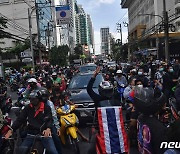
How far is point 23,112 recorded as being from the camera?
496 centimetres

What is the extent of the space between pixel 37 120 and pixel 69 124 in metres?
1.74

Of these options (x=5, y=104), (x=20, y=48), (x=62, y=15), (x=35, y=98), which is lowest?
(x=5, y=104)

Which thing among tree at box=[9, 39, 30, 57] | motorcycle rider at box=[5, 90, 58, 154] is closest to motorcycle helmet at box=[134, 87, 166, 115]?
motorcycle rider at box=[5, 90, 58, 154]

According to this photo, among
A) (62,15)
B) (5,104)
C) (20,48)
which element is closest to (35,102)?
(5,104)

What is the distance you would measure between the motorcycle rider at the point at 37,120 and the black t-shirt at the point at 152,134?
6.50 feet

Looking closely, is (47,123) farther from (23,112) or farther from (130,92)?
(130,92)


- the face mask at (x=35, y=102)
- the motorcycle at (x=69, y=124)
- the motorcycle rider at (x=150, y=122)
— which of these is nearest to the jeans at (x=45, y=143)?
the face mask at (x=35, y=102)

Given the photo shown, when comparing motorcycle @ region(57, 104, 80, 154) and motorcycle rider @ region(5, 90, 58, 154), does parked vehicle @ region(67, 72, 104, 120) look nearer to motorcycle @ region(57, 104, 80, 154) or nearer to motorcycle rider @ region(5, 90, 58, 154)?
motorcycle @ region(57, 104, 80, 154)

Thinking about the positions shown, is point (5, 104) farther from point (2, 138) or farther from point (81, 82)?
point (2, 138)

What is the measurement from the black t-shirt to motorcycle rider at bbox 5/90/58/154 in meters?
1.98

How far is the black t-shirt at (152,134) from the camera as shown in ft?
9.61

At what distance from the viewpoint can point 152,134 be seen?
9.77ft

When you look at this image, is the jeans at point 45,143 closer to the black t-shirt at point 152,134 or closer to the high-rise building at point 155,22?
the black t-shirt at point 152,134

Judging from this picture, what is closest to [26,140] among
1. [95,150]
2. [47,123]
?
[47,123]
